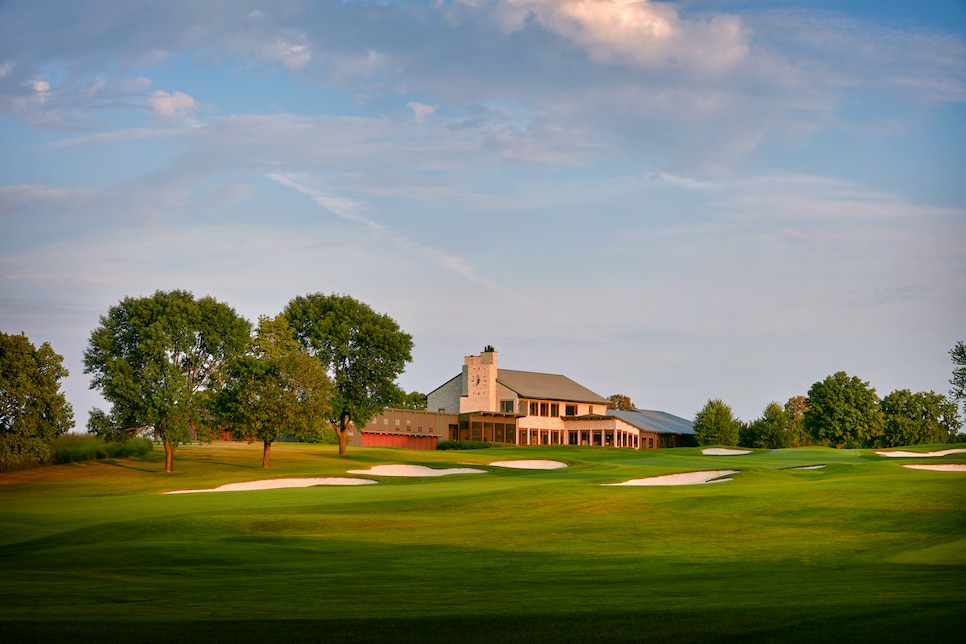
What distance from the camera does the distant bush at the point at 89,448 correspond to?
→ 205 feet

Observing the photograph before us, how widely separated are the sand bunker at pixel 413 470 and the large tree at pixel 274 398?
6106 mm

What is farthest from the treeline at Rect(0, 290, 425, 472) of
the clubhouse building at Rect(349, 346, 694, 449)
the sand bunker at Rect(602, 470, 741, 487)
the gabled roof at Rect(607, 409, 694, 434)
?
the gabled roof at Rect(607, 409, 694, 434)

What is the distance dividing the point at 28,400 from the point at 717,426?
2617 inches

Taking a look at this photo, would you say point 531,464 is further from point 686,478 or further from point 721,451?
point 721,451

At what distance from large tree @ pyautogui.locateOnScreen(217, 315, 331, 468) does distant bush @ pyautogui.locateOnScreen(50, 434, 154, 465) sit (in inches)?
355

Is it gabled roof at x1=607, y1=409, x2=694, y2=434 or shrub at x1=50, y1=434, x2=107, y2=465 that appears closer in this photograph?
shrub at x1=50, y1=434, x2=107, y2=465

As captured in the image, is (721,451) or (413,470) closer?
(413,470)

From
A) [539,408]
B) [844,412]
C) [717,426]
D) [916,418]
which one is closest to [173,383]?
[539,408]

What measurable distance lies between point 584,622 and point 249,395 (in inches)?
1930

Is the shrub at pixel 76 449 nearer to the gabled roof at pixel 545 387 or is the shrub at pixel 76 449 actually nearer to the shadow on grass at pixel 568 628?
the gabled roof at pixel 545 387

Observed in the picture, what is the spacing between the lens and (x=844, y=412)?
9750 cm

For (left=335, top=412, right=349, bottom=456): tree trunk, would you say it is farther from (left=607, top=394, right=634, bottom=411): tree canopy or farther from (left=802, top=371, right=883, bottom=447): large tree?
(left=607, top=394, right=634, bottom=411): tree canopy

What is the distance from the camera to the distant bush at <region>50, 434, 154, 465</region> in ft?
205

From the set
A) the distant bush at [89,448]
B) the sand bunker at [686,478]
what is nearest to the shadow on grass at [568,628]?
the sand bunker at [686,478]
